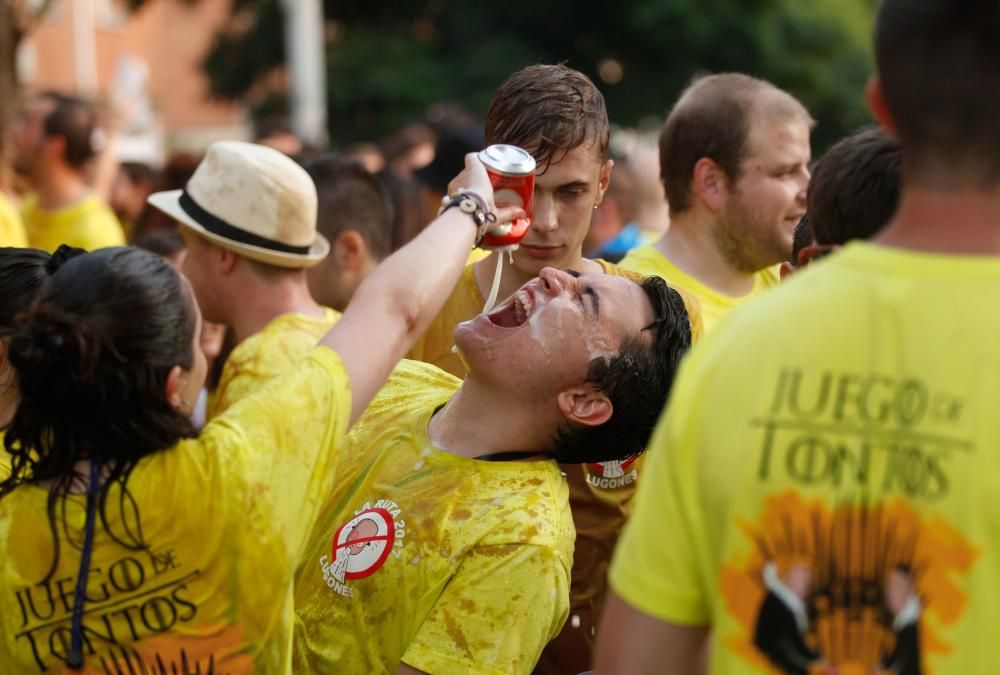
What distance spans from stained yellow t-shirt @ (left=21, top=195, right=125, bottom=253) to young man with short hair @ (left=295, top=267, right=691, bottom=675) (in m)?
4.22

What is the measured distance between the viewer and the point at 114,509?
7.74 feet

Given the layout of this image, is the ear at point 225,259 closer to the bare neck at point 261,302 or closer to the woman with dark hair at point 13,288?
the bare neck at point 261,302

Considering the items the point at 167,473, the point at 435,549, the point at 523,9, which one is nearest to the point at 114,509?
the point at 167,473

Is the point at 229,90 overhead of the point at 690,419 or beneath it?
beneath

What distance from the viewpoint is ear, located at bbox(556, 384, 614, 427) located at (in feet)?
10.7

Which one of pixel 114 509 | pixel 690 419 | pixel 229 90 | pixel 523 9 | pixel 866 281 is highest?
pixel 866 281

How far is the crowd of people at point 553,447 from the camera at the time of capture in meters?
1.80

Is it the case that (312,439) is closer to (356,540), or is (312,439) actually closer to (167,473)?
(167,473)

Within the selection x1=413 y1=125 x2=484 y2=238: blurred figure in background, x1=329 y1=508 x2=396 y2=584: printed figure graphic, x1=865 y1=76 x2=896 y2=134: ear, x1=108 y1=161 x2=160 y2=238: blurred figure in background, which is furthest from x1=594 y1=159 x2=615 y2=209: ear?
x1=108 y1=161 x2=160 y2=238: blurred figure in background

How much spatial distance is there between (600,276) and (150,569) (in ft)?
4.98

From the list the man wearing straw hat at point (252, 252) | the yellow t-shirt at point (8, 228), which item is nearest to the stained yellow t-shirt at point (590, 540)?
the man wearing straw hat at point (252, 252)

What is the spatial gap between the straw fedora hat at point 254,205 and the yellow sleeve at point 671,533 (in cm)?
283

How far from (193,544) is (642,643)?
2.82ft

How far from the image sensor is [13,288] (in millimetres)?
3184
